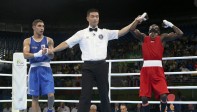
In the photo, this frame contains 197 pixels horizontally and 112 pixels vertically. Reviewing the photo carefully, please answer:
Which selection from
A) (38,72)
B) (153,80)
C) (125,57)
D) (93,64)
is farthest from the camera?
(125,57)

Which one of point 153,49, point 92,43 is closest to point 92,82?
point 92,43

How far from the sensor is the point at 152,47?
4.88m

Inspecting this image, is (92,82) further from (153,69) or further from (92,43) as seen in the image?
(153,69)

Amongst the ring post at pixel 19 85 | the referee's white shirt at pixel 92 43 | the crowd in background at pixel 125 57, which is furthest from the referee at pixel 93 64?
the crowd in background at pixel 125 57

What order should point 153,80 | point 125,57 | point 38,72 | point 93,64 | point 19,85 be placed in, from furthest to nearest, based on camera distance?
point 125,57 → point 19,85 → point 38,72 → point 153,80 → point 93,64

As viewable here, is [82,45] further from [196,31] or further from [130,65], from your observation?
[196,31]

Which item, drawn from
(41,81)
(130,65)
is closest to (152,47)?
(41,81)

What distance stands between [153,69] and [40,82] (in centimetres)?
164

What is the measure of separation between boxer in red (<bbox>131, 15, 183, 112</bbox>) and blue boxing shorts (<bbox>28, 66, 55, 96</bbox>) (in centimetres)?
132

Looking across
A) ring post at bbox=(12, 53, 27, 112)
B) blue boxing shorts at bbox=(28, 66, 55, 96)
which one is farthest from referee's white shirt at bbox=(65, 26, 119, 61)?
ring post at bbox=(12, 53, 27, 112)

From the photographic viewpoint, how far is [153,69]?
4.80 meters

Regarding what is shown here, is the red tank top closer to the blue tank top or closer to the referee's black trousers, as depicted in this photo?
the referee's black trousers

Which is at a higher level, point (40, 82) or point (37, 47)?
point (37, 47)

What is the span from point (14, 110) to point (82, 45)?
2378mm
